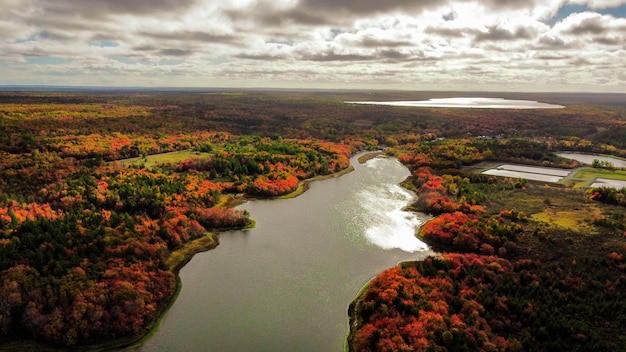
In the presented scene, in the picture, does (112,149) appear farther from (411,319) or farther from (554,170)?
(554,170)

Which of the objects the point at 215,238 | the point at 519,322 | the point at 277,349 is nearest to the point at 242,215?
the point at 215,238

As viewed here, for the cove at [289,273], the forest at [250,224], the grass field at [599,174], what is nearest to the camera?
the forest at [250,224]

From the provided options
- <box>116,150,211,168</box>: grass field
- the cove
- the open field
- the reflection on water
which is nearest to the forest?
<box>116,150,211,168</box>: grass field

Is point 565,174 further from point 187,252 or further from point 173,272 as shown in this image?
point 173,272

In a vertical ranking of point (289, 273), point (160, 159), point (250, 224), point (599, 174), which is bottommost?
point (289, 273)

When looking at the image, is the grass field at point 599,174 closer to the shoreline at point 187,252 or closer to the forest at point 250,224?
the forest at point 250,224

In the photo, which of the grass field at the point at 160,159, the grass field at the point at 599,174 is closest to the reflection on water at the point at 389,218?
the grass field at the point at 599,174

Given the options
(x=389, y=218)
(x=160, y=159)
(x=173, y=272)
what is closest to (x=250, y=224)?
(x=173, y=272)

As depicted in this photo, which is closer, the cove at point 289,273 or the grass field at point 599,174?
the cove at point 289,273
